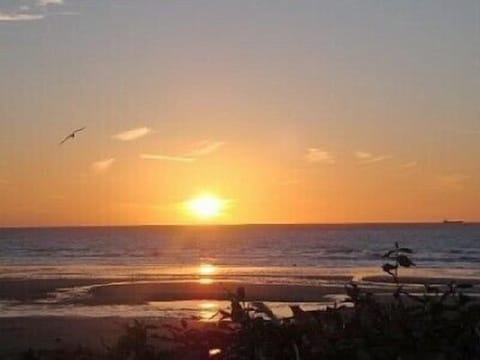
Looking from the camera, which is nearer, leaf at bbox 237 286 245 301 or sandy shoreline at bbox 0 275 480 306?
leaf at bbox 237 286 245 301

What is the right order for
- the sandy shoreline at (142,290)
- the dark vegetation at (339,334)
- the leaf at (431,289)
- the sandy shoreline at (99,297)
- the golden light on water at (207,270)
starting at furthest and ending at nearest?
the golden light on water at (207,270)
the sandy shoreline at (142,290)
the sandy shoreline at (99,297)
the leaf at (431,289)
the dark vegetation at (339,334)

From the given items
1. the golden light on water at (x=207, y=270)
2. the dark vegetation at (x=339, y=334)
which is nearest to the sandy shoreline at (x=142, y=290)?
the golden light on water at (x=207, y=270)

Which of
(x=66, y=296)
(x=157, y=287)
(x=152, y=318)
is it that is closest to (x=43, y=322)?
(x=152, y=318)

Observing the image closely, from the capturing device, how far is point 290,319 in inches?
120

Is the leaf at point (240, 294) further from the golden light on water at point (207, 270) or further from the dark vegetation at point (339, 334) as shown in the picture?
the golden light on water at point (207, 270)

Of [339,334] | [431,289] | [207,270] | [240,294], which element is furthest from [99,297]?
[339,334]

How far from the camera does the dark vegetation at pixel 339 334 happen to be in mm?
2812

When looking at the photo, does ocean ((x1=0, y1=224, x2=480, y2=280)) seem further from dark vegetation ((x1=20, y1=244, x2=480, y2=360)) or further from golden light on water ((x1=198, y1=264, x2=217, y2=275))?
dark vegetation ((x1=20, y1=244, x2=480, y2=360))

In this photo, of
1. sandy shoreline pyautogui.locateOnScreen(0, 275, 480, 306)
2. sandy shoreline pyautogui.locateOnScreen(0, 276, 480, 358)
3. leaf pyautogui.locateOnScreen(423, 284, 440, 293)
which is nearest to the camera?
leaf pyautogui.locateOnScreen(423, 284, 440, 293)

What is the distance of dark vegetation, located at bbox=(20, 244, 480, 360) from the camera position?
281 centimetres

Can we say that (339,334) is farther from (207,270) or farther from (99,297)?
(207,270)

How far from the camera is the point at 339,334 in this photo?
2904mm

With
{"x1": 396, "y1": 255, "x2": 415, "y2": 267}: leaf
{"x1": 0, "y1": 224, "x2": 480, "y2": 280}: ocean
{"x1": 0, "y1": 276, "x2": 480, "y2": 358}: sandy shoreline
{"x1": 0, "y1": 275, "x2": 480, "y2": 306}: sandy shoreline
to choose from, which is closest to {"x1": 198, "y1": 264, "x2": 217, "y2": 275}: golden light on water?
{"x1": 0, "y1": 224, "x2": 480, "y2": 280}: ocean

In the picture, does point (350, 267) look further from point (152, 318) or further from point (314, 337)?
point (314, 337)
